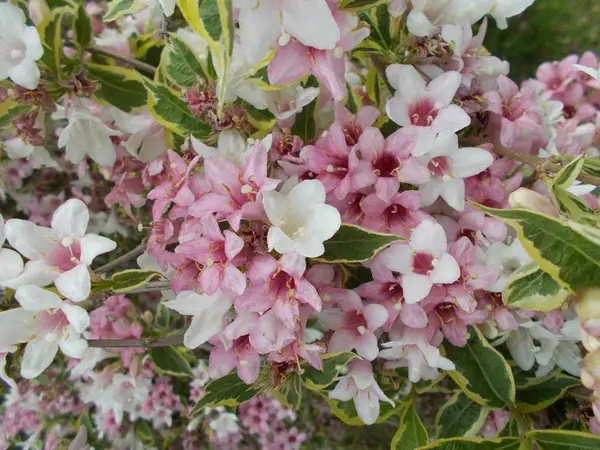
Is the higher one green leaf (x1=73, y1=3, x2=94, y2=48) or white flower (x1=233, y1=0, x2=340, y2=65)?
white flower (x1=233, y1=0, x2=340, y2=65)

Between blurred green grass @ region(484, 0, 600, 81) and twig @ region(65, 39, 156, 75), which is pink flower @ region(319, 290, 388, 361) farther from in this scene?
blurred green grass @ region(484, 0, 600, 81)

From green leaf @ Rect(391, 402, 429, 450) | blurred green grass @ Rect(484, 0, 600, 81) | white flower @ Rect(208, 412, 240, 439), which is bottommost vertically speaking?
white flower @ Rect(208, 412, 240, 439)

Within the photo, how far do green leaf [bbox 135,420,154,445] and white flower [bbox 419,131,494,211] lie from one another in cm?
88

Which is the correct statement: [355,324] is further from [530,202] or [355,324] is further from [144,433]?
[144,433]

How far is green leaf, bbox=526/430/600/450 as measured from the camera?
22.8 inches

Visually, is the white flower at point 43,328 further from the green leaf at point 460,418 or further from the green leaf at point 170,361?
the green leaf at point 460,418

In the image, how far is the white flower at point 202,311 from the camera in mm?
565

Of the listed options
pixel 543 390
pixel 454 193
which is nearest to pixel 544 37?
pixel 543 390

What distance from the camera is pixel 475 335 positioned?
727 mm

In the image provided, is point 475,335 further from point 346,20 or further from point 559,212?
point 346,20

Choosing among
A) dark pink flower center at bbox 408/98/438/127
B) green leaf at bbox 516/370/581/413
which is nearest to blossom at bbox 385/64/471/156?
dark pink flower center at bbox 408/98/438/127

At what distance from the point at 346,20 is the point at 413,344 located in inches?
13.5

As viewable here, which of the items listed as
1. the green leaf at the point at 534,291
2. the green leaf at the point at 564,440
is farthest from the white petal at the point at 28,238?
the green leaf at the point at 564,440

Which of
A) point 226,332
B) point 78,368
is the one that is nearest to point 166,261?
point 226,332
